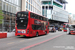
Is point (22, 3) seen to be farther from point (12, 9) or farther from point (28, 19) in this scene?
point (28, 19)

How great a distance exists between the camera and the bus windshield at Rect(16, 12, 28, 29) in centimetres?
1766

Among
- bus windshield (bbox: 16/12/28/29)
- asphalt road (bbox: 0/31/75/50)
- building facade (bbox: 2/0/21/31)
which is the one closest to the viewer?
asphalt road (bbox: 0/31/75/50)

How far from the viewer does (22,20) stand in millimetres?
17859

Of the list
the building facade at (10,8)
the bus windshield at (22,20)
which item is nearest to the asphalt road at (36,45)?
the bus windshield at (22,20)

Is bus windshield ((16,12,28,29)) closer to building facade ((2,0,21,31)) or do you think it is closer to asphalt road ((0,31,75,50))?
asphalt road ((0,31,75,50))

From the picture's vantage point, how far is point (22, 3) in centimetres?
3981

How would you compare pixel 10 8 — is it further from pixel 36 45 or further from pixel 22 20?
pixel 36 45

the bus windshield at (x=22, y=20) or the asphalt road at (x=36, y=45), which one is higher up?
the bus windshield at (x=22, y=20)

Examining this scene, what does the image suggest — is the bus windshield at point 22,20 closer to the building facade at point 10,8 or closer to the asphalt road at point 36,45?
the asphalt road at point 36,45

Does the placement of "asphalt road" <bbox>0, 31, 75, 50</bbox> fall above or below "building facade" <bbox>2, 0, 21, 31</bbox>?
below

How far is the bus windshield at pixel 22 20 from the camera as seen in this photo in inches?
695

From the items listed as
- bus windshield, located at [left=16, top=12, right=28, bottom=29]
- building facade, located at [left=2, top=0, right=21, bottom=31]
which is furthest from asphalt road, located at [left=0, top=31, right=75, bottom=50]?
building facade, located at [left=2, top=0, right=21, bottom=31]

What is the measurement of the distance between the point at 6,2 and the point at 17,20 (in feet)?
48.7

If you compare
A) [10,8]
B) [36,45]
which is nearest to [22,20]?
[36,45]
